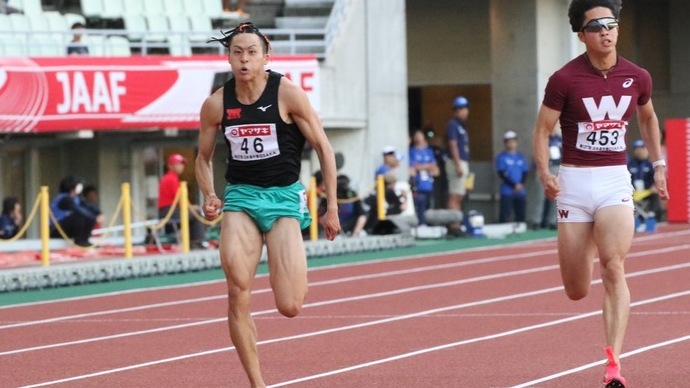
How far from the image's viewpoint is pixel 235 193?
348 inches

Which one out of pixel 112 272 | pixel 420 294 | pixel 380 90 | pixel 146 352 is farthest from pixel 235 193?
pixel 380 90

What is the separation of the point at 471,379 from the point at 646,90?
200 cm

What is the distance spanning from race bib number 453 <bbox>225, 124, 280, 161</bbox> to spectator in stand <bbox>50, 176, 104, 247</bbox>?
12979 millimetres

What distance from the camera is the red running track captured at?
405 inches

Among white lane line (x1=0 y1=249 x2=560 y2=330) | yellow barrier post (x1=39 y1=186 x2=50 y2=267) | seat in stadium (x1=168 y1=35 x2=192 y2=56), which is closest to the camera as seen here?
white lane line (x1=0 y1=249 x2=560 y2=330)

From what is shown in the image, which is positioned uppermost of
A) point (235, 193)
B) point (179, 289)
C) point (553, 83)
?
point (553, 83)

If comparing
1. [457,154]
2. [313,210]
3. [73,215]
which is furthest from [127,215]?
[457,154]

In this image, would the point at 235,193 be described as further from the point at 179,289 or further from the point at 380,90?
the point at 380,90

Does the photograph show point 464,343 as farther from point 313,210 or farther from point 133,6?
point 133,6

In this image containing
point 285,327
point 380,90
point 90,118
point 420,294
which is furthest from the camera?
point 380,90

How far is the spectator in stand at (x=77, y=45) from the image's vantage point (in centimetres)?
2359

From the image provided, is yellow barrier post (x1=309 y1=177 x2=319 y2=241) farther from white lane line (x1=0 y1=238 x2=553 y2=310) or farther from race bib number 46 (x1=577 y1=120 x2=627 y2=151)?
race bib number 46 (x1=577 y1=120 x2=627 y2=151)

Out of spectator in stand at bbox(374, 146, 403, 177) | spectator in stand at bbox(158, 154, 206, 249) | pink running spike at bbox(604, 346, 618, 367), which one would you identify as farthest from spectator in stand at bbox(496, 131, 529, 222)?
pink running spike at bbox(604, 346, 618, 367)

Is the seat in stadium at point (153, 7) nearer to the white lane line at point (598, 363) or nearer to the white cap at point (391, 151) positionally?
the white cap at point (391, 151)
